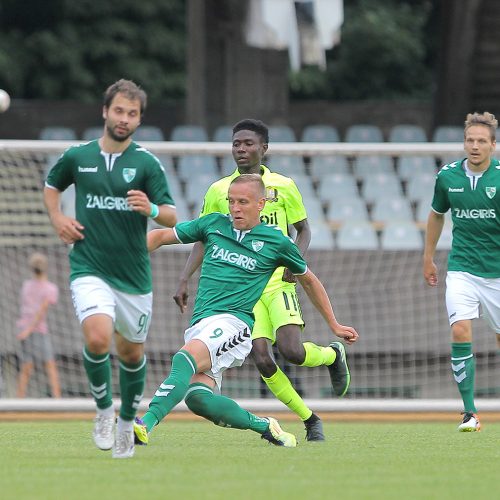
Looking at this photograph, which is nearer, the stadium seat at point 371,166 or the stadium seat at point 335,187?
the stadium seat at point 335,187

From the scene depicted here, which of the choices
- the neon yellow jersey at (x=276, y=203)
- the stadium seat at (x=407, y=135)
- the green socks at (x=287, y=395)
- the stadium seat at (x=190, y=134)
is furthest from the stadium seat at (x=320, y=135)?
the green socks at (x=287, y=395)

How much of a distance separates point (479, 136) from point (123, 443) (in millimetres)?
3851

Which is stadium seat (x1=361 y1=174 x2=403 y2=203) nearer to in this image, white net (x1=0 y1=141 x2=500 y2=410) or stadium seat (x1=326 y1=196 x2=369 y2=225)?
stadium seat (x1=326 y1=196 x2=369 y2=225)

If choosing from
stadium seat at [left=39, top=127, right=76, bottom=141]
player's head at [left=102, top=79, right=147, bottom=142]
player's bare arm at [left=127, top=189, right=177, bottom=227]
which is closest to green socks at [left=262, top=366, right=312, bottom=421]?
player's bare arm at [left=127, top=189, right=177, bottom=227]

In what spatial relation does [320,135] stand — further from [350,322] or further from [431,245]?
[431,245]

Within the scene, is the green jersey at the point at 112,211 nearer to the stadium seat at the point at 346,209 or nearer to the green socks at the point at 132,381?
the green socks at the point at 132,381

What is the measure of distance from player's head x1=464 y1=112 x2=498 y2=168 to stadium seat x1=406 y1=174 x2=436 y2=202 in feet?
18.9

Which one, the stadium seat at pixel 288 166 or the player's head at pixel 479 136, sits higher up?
the player's head at pixel 479 136

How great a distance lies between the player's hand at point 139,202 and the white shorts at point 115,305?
51 centimetres

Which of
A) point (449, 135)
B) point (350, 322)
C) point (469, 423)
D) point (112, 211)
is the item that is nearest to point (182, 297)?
point (112, 211)

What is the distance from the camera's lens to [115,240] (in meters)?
7.95

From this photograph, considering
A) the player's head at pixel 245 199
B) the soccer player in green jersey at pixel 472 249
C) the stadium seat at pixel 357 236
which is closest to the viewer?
the player's head at pixel 245 199

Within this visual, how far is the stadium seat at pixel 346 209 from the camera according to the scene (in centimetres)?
1620

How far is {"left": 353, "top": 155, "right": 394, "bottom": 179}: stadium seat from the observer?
16.5 metres
